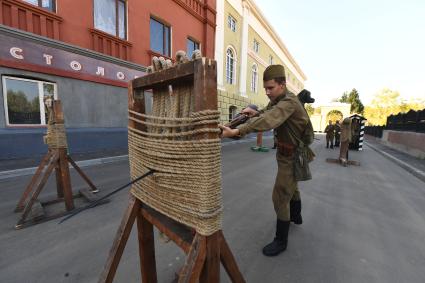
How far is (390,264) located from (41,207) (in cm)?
449

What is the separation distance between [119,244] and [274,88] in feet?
6.41

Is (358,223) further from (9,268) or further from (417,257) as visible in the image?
(9,268)

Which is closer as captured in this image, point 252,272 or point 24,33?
point 252,272

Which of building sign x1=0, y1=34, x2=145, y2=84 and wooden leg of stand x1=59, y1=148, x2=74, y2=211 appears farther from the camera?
building sign x1=0, y1=34, x2=145, y2=84

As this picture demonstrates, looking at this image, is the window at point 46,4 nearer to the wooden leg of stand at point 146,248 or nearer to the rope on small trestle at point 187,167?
the rope on small trestle at point 187,167

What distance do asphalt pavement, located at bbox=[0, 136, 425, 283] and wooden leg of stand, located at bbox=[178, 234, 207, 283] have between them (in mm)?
1157

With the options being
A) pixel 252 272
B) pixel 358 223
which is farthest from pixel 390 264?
pixel 252 272

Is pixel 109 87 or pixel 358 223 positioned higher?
pixel 109 87

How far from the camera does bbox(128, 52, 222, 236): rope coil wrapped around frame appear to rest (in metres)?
1.06

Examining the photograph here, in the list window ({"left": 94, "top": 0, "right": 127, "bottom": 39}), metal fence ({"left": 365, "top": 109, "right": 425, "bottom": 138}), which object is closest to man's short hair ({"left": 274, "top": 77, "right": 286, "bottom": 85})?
window ({"left": 94, "top": 0, "right": 127, "bottom": 39})

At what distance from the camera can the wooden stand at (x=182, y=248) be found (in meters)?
1.06

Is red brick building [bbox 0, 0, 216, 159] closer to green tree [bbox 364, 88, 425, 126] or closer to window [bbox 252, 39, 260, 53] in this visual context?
window [bbox 252, 39, 260, 53]

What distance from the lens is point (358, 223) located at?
3184 mm

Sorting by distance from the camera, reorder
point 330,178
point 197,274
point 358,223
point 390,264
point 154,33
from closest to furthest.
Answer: point 197,274
point 390,264
point 358,223
point 330,178
point 154,33
